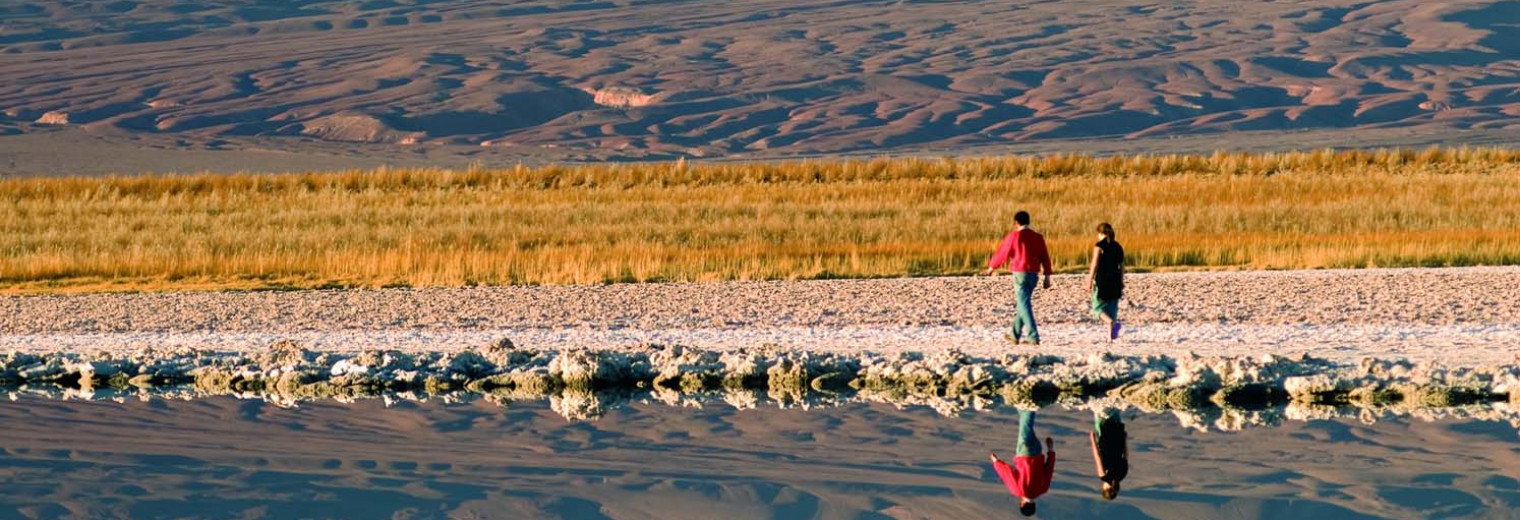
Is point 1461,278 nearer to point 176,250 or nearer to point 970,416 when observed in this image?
point 970,416

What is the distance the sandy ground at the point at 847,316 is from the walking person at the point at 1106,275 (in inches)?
10.9

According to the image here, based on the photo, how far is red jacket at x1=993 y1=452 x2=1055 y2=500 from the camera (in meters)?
9.36

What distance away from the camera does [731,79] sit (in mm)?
132125

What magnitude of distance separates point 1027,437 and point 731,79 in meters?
122

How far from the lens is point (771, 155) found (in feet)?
332

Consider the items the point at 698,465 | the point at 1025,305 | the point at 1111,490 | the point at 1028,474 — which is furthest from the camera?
the point at 1025,305

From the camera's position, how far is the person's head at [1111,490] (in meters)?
9.20

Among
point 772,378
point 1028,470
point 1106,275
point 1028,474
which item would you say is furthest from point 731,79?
point 1028,474

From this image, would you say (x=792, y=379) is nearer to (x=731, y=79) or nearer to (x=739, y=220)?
(x=739, y=220)

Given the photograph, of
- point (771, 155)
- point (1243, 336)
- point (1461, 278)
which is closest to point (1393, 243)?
point (1461, 278)

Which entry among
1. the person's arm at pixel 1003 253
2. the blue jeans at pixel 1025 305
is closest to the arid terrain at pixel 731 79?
the blue jeans at pixel 1025 305

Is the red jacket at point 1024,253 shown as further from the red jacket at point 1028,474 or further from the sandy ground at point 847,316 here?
the red jacket at point 1028,474

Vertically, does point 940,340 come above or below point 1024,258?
below

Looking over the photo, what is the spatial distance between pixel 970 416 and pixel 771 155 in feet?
294
